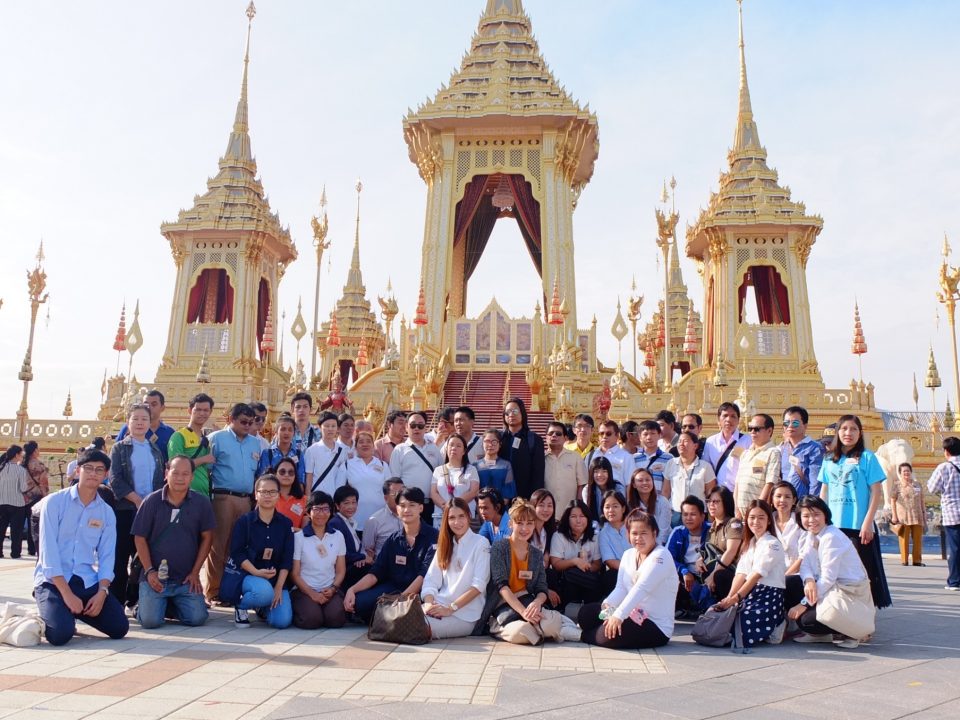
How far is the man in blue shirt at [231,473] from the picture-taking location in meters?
7.48

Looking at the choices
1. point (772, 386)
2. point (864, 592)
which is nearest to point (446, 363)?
→ point (772, 386)

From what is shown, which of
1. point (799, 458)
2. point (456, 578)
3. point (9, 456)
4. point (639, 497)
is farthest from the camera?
point (9, 456)

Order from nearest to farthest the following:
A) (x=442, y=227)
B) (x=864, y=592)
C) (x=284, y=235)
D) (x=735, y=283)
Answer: (x=864, y=592) < (x=442, y=227) < (x=735, y=283) < (x=284, y=235)

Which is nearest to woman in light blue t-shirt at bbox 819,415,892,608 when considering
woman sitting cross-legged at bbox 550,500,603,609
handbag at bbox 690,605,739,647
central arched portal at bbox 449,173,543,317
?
handbag at bbox 690,605,739,647

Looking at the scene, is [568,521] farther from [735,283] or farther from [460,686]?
[735,283]

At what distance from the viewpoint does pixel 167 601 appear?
645cm

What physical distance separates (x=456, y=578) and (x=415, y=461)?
1930 mm

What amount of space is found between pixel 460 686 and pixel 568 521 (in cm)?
244

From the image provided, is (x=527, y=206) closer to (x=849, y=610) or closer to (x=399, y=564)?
(x=399, y=564)

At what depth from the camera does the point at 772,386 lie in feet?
96.1

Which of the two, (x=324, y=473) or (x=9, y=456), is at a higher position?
Answer: (x=9, y=456)

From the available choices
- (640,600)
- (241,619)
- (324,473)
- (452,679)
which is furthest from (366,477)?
(452,679)

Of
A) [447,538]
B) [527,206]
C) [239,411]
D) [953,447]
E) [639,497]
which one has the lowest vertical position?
[447,538]

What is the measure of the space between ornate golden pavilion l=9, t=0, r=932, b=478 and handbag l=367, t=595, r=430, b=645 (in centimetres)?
1656
